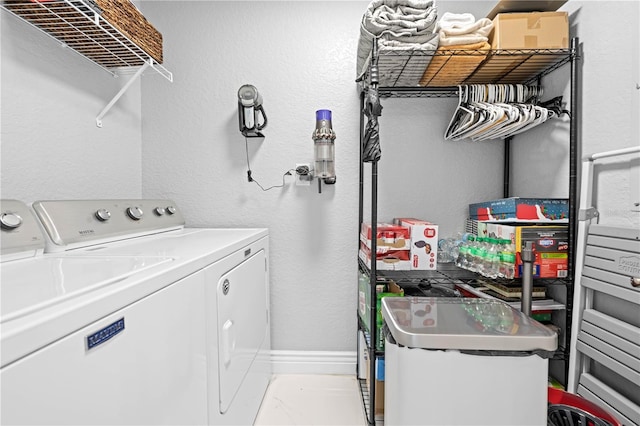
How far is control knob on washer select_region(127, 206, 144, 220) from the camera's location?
152 cm

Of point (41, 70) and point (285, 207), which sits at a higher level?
point (41, 70)

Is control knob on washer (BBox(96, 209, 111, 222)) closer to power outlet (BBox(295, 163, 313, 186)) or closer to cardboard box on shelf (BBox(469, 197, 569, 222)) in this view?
power outlet (BBox(295, 163, 313, 186))

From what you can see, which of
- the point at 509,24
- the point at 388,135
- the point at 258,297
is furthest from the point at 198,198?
the point at 509,24

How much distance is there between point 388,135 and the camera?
6.71ft

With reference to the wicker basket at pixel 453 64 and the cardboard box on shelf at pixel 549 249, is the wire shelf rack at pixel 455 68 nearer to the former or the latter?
the wicker basket at pixel 453 64

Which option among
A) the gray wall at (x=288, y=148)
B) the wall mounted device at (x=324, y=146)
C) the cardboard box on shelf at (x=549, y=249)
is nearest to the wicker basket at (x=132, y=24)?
the gray wall at (x=288, y=148)

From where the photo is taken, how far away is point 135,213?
155 cm

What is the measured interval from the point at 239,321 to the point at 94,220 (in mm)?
692

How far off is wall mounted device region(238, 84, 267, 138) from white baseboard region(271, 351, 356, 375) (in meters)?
1.38

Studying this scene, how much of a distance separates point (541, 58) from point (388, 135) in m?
0.82

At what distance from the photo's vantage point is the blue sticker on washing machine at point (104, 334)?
23.2 inches

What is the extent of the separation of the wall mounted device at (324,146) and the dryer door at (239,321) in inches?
22.5

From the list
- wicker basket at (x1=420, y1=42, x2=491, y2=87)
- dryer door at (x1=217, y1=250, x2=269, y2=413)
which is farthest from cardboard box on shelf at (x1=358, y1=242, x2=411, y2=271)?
wicker basket at (x1=420, y1=42, x2=491, y2=87)

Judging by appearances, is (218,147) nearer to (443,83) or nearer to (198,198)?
(198,198)
